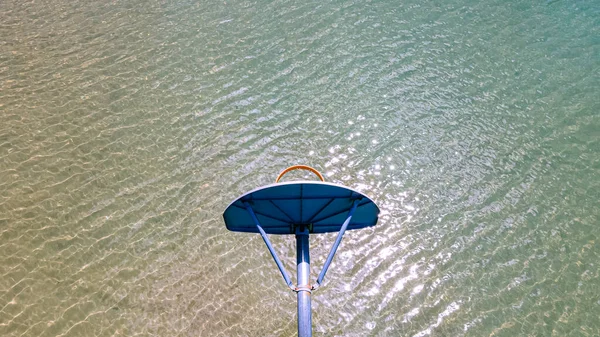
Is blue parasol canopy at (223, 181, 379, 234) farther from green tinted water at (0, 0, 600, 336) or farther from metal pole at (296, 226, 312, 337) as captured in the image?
green tinted water at (0, 0, 600, 336)

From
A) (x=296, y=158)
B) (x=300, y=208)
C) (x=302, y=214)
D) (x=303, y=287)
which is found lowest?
(x=296, y=158)

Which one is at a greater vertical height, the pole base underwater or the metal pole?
the pole base underwater

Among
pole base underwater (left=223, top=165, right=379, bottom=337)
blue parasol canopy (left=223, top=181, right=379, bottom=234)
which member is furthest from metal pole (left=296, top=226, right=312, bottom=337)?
blue parasol canopy (left=223, top=181, right=379, bottom=234)

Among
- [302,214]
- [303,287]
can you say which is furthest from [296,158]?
[303,287]

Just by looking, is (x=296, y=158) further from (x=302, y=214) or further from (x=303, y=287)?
(x=303, y=287)

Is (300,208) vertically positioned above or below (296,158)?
above

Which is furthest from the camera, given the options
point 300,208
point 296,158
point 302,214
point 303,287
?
point 296,158
